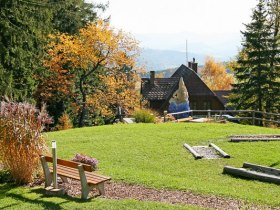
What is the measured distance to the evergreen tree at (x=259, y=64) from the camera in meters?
32.4

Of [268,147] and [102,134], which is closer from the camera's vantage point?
[268,147]

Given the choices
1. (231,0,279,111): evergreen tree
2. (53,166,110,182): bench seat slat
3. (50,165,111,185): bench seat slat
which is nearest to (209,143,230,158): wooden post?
(53,166,110,182): bench seat slat

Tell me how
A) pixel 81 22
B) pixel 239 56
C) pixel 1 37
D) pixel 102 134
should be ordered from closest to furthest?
1. pixel 102 134
2. pixel 1 37
3. pixel 81 22
4. pixel 239 56

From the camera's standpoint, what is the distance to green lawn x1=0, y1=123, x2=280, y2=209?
10000 mm

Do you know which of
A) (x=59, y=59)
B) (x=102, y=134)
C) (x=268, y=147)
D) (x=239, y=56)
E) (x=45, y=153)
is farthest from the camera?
(x=239, y=56)

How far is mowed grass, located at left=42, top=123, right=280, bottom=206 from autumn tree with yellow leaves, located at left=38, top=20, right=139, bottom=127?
10.7 meters

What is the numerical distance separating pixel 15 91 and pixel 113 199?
14.7m

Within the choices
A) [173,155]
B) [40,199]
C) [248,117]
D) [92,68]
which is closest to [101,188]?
[40,199]

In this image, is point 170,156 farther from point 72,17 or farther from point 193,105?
point 193,105

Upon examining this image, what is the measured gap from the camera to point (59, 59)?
30906 mm

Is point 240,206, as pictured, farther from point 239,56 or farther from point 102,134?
point 239,56

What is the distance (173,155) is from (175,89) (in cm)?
3332

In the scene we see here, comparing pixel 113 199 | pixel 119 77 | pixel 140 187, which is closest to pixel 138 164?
pixel 140 187

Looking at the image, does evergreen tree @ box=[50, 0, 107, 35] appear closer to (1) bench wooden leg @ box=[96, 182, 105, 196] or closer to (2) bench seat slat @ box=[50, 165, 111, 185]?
(2) bench seat slat @ box=[50, 165, 111, 185]
